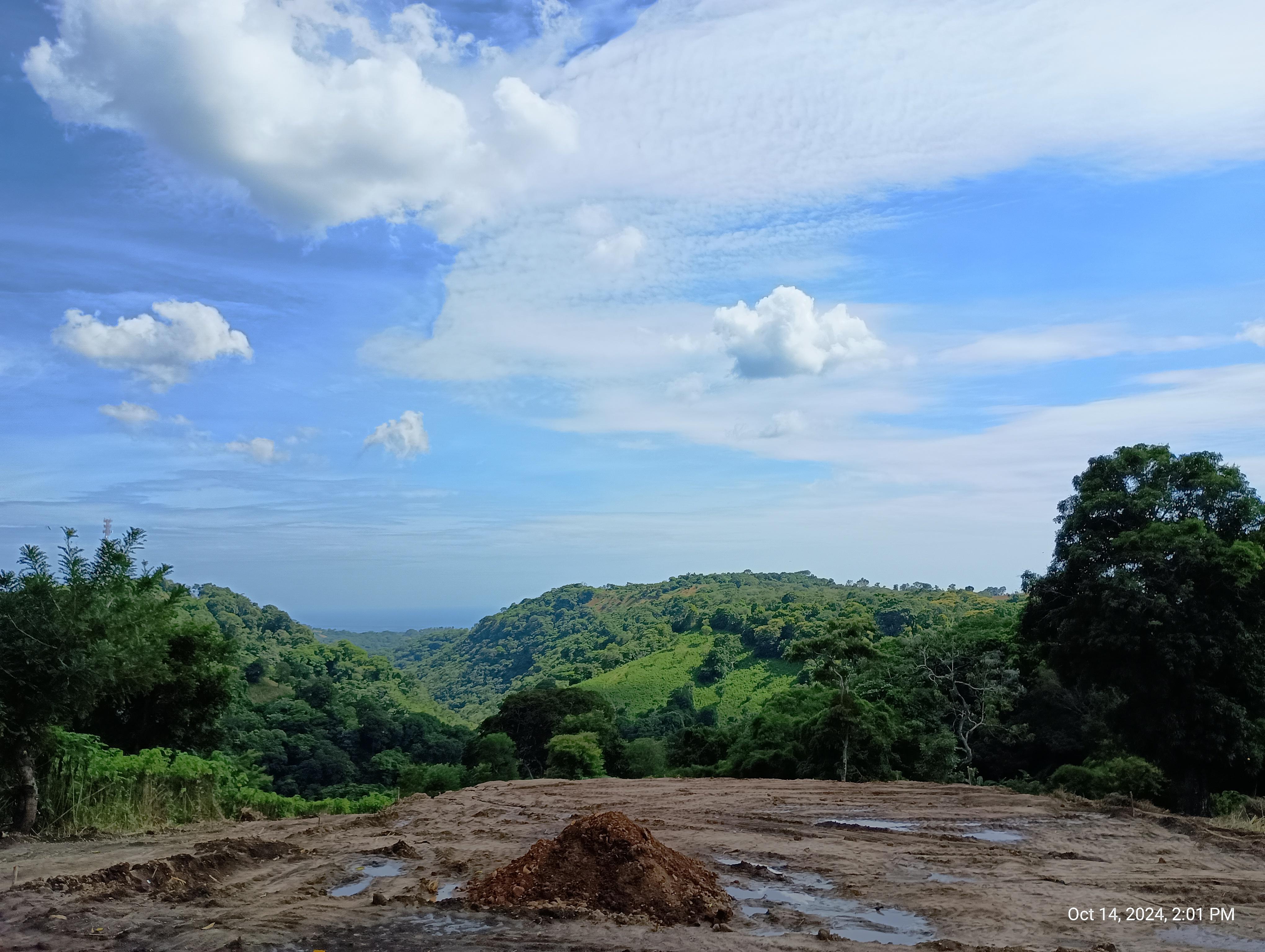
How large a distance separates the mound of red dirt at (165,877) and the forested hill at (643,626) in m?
23.4

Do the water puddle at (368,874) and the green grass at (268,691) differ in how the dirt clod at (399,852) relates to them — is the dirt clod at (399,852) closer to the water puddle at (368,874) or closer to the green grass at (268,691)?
the water puddle at (368,874)

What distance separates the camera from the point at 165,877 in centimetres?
862

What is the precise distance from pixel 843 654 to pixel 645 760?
37.7 feet

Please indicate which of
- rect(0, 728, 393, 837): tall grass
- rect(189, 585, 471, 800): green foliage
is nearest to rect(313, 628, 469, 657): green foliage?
rect(189, 585, 471, 800): green foliage

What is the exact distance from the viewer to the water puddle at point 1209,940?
7.18 m

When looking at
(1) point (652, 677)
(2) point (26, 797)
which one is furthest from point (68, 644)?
(1) point (652, 677)

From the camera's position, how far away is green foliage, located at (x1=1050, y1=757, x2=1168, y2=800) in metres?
16.8


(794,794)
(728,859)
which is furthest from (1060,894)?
(794,794)

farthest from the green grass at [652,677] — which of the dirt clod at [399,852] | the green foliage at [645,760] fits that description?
the dirt clod at [399,852]

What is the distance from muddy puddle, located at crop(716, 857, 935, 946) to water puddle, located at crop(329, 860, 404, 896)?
12.9 feet

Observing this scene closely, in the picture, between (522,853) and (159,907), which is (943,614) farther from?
(159,907)

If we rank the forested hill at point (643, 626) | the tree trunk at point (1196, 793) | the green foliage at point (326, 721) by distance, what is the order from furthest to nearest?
1. the forested hill at point (643, 626)
2. the green foliage at point (326, 721)
3. the tree trunk at point (1196, 793)

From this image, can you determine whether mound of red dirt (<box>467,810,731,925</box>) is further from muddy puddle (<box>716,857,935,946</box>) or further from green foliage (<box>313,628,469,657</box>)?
green foliage (<box>313,628,469,657</box>)

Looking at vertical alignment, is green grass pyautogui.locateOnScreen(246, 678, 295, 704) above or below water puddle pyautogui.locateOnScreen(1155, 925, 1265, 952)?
below
